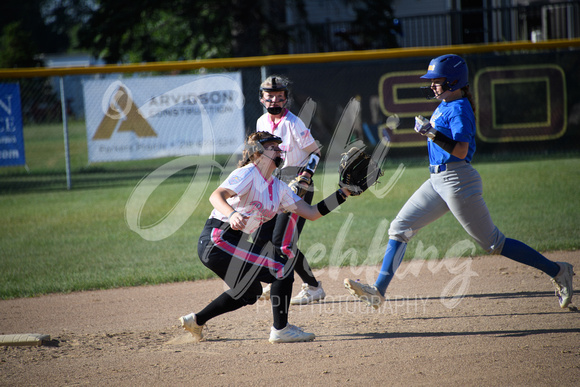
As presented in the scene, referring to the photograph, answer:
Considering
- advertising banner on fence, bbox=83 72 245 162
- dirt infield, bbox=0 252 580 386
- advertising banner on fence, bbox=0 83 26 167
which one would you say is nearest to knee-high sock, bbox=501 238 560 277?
dirt infield, bbox=0 252 580 386

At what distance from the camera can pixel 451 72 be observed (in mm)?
4156

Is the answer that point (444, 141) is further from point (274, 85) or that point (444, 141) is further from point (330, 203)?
point (274, 85)

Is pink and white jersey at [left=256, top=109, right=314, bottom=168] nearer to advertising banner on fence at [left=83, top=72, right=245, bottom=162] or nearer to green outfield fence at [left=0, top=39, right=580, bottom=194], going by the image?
green outfield fence at [left=0, top=39, right=580, bottom=194]

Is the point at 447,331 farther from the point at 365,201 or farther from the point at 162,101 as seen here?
the point at 162,101

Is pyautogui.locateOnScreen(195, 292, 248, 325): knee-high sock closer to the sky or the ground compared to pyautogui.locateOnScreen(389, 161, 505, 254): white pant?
closer to the ground

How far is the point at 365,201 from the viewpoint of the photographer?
9.56m

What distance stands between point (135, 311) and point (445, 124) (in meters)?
3.15

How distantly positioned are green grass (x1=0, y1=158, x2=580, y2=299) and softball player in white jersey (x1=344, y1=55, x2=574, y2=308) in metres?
2.01

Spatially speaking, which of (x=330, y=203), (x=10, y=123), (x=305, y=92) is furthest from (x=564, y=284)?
(x=10, y=123)

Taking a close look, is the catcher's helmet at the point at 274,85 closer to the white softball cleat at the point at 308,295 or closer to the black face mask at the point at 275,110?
the black face mask at the point at 275,110

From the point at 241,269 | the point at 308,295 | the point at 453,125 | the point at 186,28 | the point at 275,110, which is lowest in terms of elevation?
the point at 308,295

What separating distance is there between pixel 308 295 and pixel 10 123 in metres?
9.09

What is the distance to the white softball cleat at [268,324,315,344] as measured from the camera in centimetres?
392

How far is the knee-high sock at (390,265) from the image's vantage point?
4344mm
